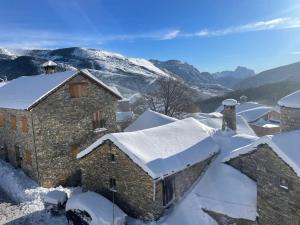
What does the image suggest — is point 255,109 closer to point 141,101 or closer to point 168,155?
point 141,101

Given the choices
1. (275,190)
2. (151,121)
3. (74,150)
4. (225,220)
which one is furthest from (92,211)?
(151,121)

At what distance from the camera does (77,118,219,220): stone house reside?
16125 millimetres

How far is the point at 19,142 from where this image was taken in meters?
25.8

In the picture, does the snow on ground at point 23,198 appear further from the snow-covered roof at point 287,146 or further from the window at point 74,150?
the snow-covered roof at point 287,146

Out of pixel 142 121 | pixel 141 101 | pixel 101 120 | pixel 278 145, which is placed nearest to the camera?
pixel 278 145

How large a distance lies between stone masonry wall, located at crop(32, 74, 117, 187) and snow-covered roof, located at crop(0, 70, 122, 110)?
17.5 inches

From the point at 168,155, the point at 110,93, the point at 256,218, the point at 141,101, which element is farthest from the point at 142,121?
the point at 141,101

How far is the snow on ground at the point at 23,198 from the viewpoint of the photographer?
62.5 feet

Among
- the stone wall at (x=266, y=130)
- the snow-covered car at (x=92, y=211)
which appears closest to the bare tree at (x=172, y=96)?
the stone wall at (x=266, y=130)

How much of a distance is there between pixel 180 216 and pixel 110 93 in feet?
46.7

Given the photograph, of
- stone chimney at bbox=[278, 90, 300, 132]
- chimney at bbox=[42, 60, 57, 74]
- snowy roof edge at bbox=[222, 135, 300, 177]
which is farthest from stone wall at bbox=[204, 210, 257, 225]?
chimney at bbox=[42, 60, 57, 74]

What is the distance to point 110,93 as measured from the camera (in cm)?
2762

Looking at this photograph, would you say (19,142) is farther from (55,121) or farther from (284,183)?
(284,183)

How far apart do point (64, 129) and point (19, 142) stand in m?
4.24
